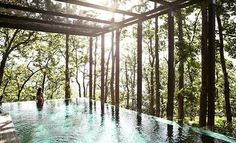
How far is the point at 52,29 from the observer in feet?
47.1

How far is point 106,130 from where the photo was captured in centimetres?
914

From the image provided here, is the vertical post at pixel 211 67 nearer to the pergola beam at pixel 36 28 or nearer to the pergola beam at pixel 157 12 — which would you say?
the pergola beam at pixel 157 12

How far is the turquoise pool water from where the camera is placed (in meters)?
7.71

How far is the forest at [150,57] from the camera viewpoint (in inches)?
603

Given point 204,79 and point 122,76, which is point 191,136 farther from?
point 122,76

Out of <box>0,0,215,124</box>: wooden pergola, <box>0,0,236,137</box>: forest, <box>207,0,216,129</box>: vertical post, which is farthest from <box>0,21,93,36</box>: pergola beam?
<box>207,0,216,129</box>: vertical post

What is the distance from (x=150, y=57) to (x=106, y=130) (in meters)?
20.7

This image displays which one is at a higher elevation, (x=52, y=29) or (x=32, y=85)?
(x=52, y=29)

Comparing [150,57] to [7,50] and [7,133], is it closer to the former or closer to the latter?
[7,50]

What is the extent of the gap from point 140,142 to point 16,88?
32305 millimetres

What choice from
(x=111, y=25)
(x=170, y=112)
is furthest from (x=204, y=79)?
(x=111, y=25)

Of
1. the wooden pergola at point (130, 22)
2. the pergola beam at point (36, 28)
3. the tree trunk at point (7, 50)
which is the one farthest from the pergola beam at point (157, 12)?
the tree trunk at point (7, 50)

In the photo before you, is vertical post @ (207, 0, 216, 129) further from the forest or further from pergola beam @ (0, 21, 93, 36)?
pergola beam @ (0, 21, 93, 36)

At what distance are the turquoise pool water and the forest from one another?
3.96 meters
